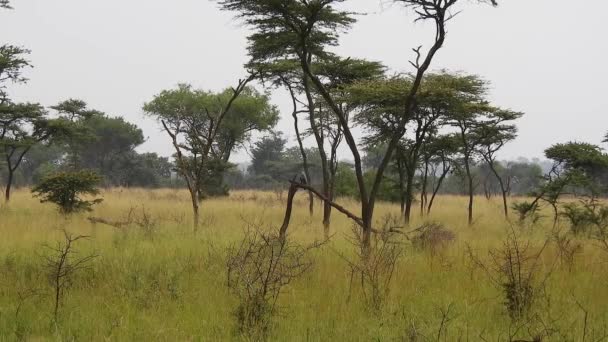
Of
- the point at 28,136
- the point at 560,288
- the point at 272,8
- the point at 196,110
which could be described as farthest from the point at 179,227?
the point at 196,110

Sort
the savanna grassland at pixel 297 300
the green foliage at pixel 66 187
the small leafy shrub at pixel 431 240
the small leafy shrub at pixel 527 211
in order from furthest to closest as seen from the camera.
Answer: the small leafy shrub at pixel 527 211 < the green foliage at pixel 66 187 < the small leafy shrub at pixel 431 240 < the savanna grassland at pixel 297 300

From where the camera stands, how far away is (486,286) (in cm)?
544

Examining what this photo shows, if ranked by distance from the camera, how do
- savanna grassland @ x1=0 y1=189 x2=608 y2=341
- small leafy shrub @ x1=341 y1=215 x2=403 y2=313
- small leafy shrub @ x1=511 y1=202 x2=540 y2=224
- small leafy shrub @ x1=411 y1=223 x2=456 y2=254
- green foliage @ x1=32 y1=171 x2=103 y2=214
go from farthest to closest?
small leafy shrub @ x1=511 y1=202 x2=540 y2=224 → green foliage @ x1=32 y1=171 x2=103 y2=214 → small leafy shrub @ x1=411 y1=223 x2=456 y2=254 → small leafy shrub @ x1=341 y1=215 x2=403 y2=313 → savanna grassland @ x1=0 y1=189 x2=608 y2=341

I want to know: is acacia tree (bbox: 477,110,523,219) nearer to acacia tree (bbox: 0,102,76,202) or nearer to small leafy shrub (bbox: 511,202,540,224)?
small leafy shrub (bbox: 511,202,540,224)

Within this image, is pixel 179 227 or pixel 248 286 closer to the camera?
pixel 248 286

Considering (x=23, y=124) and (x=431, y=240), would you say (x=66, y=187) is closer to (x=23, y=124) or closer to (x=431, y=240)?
(x=23, y=124)

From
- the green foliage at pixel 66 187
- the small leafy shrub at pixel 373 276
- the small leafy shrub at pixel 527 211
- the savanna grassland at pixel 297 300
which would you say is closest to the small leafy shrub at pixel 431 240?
the savanna grassland at pixel 297 300

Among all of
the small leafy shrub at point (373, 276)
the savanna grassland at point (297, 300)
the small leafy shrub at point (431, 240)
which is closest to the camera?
the savanna grassland at point (297, 300)

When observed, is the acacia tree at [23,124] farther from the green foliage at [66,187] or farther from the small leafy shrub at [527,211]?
the small leafy shrub at [527,211]

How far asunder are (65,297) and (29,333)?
0.94 metres

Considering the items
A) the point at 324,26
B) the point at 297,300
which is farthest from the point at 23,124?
the point at 297,300

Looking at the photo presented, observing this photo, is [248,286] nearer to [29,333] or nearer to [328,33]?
[29,333]

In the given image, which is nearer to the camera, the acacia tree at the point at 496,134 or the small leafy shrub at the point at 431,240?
the small leafy shrub at the point at 431,240

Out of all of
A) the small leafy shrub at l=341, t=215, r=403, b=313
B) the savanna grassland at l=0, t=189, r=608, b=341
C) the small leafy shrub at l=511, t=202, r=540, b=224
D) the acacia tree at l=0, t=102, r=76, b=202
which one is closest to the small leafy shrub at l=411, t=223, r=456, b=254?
the savanna grassland at l=0, t=189, r=608, b=341
